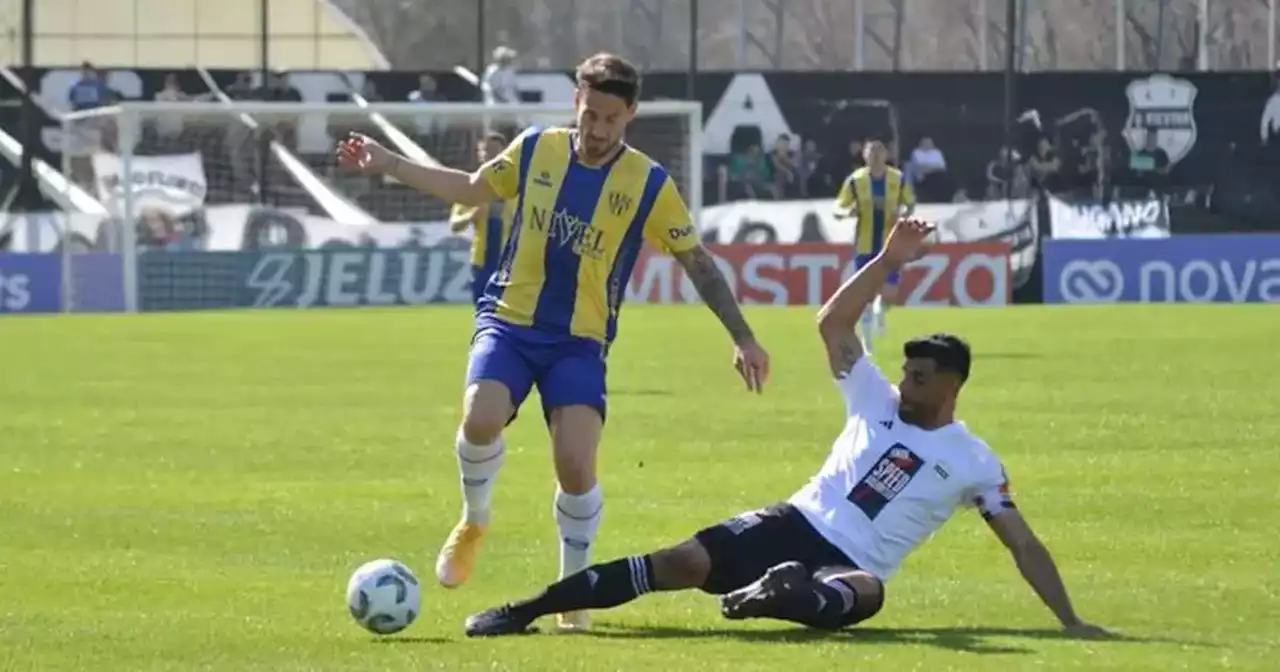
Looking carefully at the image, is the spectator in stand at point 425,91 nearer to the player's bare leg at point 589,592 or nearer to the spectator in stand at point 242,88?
the spectator in stand at point 242,88

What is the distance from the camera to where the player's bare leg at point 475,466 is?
9750mm

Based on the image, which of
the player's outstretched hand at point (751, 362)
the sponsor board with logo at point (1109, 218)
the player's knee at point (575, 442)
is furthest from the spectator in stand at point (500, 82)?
the player's knee at point (575, 442)

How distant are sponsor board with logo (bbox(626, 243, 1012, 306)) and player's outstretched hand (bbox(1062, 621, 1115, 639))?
30723 mm

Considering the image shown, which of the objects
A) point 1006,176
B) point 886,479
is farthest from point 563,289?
point 1006,176

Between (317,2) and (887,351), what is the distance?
2872 centimetres

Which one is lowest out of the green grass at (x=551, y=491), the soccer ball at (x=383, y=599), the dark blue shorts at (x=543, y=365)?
the green grass at (x=551, y=491)

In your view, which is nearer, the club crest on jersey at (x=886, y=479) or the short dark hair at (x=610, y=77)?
the short dark hair at (x=610, y=77)

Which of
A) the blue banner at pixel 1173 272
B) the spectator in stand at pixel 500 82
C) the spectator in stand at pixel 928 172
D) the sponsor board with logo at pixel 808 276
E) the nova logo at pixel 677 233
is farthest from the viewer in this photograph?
the spectator in stand at pixel 928 172

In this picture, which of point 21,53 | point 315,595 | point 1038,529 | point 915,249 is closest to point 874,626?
point 915,249

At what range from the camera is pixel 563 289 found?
9844 millimetres

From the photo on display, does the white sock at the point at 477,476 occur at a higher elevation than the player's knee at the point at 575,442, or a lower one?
lower

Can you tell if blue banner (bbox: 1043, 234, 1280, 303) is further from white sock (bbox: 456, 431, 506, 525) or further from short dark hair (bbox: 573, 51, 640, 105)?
short dark hair (bbox: 573, 51, 640, 105)

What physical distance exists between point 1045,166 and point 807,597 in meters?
36.0

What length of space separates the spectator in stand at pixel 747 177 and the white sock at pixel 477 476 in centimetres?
3362
